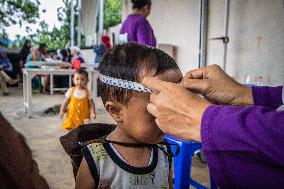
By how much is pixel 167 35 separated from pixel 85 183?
650 centimetres

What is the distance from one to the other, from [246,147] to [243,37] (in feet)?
15.1

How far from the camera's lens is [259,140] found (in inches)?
31.3

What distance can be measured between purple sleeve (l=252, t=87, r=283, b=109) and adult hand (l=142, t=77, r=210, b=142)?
76 centimetres

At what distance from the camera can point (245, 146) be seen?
2.65ft

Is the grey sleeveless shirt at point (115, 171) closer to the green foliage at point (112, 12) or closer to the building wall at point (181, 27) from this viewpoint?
the building wall at point (181, 27)

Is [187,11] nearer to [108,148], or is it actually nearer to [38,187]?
[108,148]

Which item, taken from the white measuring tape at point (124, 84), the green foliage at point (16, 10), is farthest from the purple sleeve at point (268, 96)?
the green foliage at point (16, 10)

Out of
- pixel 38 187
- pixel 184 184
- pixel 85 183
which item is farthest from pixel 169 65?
pixel 184 184

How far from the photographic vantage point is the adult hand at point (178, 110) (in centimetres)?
93

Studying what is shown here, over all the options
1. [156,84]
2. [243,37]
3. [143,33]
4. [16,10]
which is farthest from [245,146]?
[16,10]

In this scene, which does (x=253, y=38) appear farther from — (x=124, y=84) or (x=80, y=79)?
(x=124, y=84)

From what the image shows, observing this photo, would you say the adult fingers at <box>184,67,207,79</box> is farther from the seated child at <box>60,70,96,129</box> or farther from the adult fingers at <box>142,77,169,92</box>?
the seated child at <box>60,70,96,129</box>

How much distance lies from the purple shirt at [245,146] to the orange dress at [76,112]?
12.4 ft

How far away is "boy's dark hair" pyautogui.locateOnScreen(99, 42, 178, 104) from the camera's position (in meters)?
1.38
